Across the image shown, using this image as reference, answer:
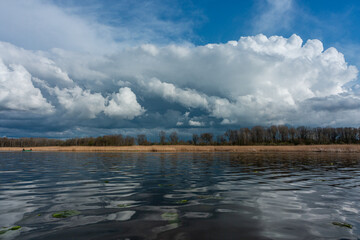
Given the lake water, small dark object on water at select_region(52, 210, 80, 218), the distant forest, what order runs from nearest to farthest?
1. the lake water
2. small dark object on water at select_region(52, 210, 80, 218)
3. the distant forest

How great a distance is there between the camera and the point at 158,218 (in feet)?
22.8

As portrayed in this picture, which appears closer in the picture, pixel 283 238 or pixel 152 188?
pixel 283 238

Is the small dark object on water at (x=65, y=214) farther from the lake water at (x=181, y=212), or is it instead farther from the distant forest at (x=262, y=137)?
the distant forest at (x=262, y=137)

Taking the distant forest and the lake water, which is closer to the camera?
the lake water

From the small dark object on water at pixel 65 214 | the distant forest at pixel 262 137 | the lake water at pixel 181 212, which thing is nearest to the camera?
the lake water at pixel 181 212

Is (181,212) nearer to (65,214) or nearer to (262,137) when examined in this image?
(65,214)

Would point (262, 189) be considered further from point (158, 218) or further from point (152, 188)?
point (158, 218)

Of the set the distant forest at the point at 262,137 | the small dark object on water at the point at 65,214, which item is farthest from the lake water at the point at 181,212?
the distant forest at the point at 262,137

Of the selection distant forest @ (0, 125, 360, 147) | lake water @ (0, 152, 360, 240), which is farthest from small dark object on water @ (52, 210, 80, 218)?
distant forest @ (0, 125, 360, 147)

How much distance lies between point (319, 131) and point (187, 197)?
198m

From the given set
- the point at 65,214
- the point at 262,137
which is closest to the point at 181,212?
the point at 65,214

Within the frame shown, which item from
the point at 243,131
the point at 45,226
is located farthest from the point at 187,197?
the point at 243,131

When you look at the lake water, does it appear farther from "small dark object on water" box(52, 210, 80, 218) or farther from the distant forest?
the distant forest

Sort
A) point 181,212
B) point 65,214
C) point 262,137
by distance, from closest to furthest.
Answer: point 65,214
point 181,212
point 262,137
